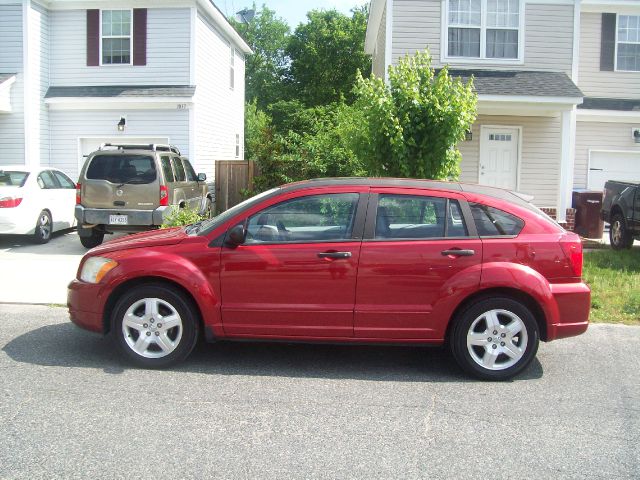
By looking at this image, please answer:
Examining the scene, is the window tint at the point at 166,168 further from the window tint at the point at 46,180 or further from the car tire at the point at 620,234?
the car tire at the point at 620,234

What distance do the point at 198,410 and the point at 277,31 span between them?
57.1 meters

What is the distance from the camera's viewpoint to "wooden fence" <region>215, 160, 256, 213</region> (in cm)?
1773

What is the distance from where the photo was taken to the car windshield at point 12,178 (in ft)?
40.7

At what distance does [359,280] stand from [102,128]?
13.2 meters

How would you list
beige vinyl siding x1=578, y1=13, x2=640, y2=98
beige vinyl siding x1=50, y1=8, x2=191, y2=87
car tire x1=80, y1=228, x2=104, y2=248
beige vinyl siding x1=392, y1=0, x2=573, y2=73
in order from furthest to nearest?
beige vinyl siding x1=578, y1=13, x2=640, y2=98 → beige vinyl siding x1=50, y1=8, x2=191, y2=87 → beige vinyl siding x1=392, y1=0, x2=573, y2=73 → car tire x1=80, y1=228, x2=104, y2=248

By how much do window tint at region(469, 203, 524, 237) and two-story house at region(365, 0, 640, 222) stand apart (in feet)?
28.9

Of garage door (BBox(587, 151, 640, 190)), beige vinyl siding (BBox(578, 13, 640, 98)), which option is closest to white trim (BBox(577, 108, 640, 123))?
beige vinyl siding (BBox(578, 13, 640, 98))

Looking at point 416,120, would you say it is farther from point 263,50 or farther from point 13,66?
point 263,50

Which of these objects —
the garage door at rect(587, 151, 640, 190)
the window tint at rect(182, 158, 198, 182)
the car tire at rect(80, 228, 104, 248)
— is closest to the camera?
the car tire at rect(80, 228, 104, 248)

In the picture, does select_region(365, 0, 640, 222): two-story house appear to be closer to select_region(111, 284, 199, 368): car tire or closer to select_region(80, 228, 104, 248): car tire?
select_region(80, 228, 104, 248): car tire

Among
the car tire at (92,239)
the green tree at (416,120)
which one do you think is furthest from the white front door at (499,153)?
the car tire at (92,239)

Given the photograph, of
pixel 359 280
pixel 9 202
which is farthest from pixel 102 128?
pixel 359 280

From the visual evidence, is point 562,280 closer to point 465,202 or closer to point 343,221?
point 465,202

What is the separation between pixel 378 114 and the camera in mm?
10352
